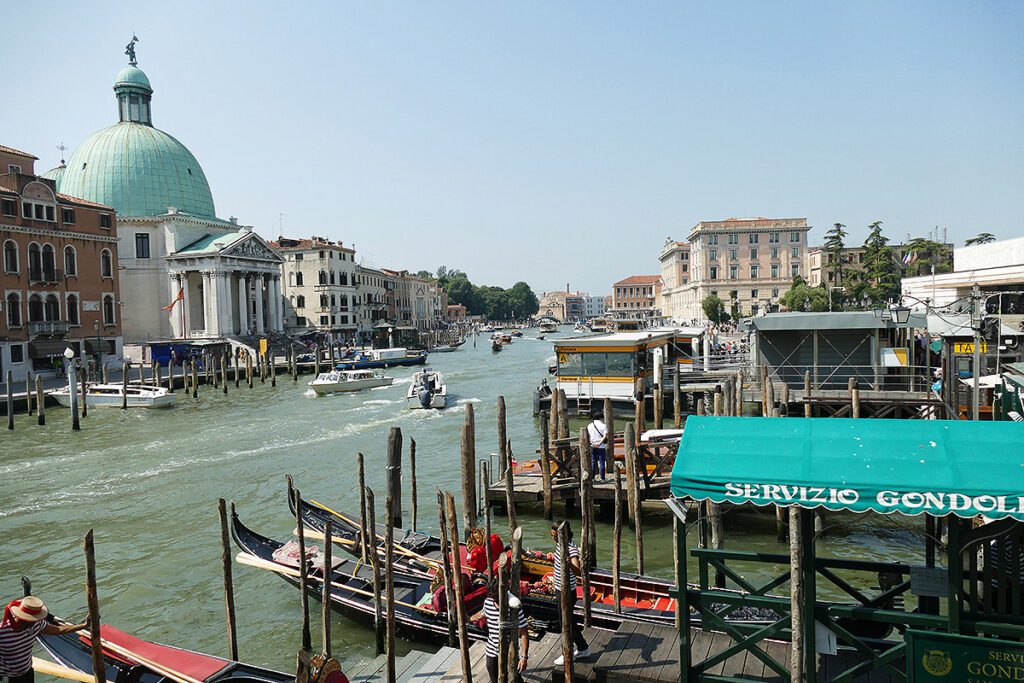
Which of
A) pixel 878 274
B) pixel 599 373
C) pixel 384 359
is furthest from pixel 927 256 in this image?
pixel 384 359

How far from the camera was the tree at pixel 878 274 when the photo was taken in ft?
179

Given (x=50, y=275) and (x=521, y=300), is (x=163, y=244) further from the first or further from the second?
(x=521, y=300)

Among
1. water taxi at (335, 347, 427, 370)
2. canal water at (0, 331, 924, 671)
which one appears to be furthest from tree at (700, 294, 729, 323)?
canal water at (0, 331, 924, 671)

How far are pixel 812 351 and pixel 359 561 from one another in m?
16.7

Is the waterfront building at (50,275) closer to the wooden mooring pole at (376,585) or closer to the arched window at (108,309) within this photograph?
the arched window at (108,309)

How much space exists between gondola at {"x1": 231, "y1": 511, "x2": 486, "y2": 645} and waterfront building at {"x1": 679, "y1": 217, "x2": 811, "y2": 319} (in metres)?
75.0

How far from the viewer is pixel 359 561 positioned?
33.7 ft

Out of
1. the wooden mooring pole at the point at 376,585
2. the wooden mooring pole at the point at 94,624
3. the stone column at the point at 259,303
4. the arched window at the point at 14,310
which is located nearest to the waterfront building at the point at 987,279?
the wooden mooring pole at the point at 376,585

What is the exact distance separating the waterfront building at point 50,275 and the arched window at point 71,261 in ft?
0.16

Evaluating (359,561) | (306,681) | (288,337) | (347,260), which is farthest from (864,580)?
(347,260)

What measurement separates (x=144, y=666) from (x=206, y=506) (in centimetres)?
917

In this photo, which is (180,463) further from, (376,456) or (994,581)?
(994,581)

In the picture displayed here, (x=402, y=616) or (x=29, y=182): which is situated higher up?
(x=29, y=182)

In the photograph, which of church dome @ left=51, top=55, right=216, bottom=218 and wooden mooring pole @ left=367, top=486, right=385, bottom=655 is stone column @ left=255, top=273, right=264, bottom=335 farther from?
wooden mooring pole @ left=367, top=486, right=385, bottom=655
